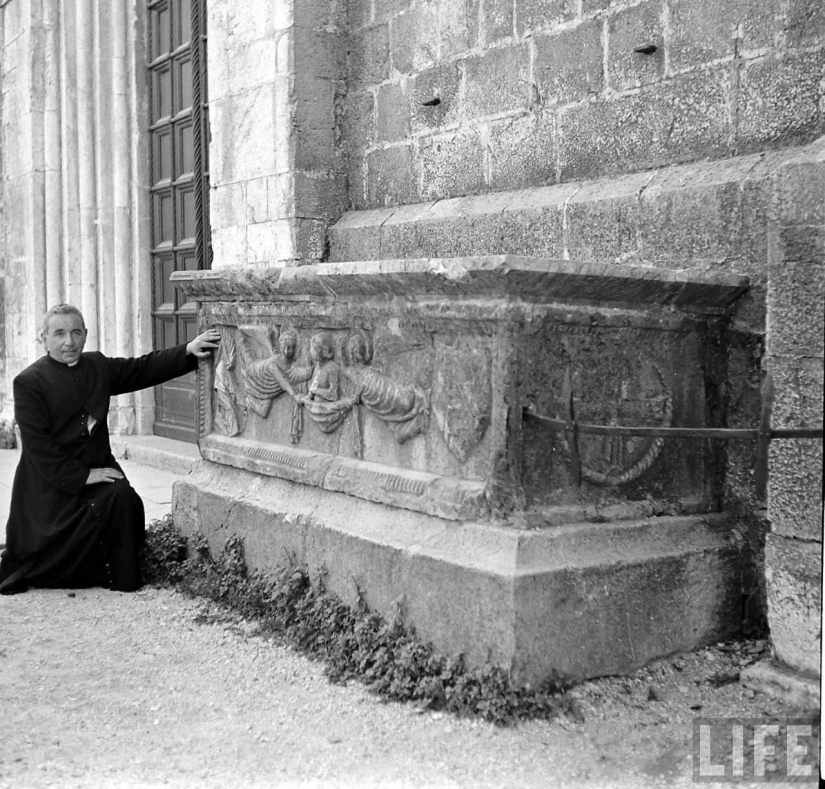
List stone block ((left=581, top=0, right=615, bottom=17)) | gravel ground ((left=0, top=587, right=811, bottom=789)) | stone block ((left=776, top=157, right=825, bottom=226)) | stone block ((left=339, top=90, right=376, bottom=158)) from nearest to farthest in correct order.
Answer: gravel ground ((left=0, top=587, right=811, bottom=789))
stone block ((left=776, top=157, right=825, bottom=226))
stone block ((left=581, top=0, right=615, bottom=17))
stone block ((left=339, top=90, right=376, bottom=158))

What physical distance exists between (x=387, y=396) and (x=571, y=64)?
1777 millimetres

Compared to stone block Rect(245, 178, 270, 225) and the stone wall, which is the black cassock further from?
the stone wall

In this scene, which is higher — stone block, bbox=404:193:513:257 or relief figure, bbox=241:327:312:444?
stone block, bbox=404:193:513:257

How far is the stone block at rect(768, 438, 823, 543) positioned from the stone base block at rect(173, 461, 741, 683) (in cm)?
40

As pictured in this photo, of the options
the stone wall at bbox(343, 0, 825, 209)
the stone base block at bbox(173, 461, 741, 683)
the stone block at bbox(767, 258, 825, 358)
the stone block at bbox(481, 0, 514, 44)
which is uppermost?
the stone block at bbox(481, 0, 514, 44)

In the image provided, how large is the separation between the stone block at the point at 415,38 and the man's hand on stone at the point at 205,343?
177cm

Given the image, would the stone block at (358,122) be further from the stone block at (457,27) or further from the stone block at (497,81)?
the stone block at (497,81)

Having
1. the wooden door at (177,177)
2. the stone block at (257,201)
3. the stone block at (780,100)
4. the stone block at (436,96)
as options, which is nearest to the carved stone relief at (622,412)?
the stone block at (780,100)

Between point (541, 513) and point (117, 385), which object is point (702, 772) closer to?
point (541, 513)

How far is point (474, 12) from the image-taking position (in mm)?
4824

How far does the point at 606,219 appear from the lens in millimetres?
Answer: 3959

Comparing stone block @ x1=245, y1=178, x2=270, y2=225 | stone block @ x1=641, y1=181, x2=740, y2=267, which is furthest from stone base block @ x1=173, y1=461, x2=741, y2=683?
stone block @ x1=245, y1=178, x2=270, y2=225

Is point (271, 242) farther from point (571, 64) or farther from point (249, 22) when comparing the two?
point (571, 64)

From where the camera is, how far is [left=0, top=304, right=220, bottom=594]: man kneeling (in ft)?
15.0
